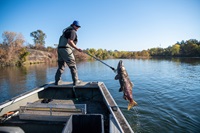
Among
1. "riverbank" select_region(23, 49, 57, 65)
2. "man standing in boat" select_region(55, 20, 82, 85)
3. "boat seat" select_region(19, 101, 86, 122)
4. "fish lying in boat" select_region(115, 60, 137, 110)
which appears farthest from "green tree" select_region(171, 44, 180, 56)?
"boat seat" select_region(19, 101, 86, 122)

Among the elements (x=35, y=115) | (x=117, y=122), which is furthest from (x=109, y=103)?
(x=35, y=115)

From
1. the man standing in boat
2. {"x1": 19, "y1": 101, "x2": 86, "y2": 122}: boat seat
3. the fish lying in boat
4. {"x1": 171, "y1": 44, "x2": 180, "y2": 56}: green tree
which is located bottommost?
{"x1": 19, "y1": 101, "x2": 86, "y2": 122}: boat seat

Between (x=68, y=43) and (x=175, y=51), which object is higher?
(x=175, y=51)

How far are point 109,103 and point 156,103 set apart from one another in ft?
15.8

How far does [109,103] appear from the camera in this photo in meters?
3.60

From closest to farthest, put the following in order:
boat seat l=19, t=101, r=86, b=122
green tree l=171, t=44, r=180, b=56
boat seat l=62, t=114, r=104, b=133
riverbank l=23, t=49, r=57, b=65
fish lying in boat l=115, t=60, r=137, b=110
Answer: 1. boat seat l=62, t=114, r=104, b=133
2. boat seat l=19, t=101, r=86, b=122
3. fish lying in boat l=115, t=60, r=137, b=110
4. riverbank l=23, t=49, r=57, b=65
5. green tree l=171, t=44, r=180, b=56

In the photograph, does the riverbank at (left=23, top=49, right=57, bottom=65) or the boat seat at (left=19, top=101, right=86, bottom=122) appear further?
the riverbank at (left=23, top=49, right=57, bottom=65)

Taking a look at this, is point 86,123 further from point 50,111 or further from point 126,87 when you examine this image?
point 126,87

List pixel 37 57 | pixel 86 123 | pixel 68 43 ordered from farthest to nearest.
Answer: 1. pixel 37 57
2. pixel 68 43
3. pixel 86 123

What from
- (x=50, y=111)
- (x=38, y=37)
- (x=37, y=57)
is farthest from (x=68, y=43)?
(x=38, y=37)

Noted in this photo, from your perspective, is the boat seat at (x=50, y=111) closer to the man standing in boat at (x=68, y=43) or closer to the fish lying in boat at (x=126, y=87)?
the fish lying in boat at (x=126, y=87)

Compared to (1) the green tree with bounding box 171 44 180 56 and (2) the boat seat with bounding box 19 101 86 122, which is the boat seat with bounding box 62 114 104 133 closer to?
(2) the boat seat with bounding box 19 101 86 122

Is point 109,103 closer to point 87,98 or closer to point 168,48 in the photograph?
point 87,98

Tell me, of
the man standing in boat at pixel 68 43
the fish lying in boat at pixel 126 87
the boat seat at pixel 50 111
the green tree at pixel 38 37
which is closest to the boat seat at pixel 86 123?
the boat seat at pixel 50 111
